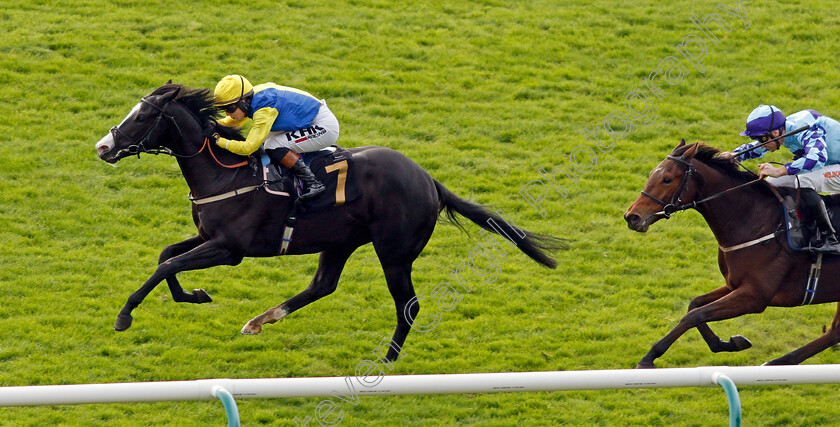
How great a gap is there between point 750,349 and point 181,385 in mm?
5330

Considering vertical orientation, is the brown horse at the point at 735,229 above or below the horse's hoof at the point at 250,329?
above

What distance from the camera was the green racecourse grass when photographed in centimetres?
695

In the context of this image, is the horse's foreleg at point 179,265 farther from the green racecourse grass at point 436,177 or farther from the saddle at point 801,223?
the saddle at point 801,223

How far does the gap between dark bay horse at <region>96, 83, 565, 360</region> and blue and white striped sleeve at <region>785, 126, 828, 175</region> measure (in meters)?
2.19

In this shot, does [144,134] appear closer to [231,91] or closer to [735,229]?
[231,91]

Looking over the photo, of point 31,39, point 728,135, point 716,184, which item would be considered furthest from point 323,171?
point 31,39

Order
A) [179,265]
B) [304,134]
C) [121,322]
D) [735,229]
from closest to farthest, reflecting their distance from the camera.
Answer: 1. [121,322]
2. [179,265]
3. [735,229]
4. [304,134]

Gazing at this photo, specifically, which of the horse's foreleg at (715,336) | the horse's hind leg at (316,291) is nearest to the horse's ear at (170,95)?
the horse's hind leg at (316,291)

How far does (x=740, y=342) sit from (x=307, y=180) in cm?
363

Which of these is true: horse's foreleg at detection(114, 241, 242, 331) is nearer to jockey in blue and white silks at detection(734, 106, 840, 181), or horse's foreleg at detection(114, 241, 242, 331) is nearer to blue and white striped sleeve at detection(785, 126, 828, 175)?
jockey in blue and white silks at detection(734, 106, 840, 181)

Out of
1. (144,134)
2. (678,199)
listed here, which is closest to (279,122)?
(144,134)

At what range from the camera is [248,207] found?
6785mm

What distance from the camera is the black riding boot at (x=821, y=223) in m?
6.54

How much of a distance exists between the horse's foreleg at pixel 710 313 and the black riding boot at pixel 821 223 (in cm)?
58
